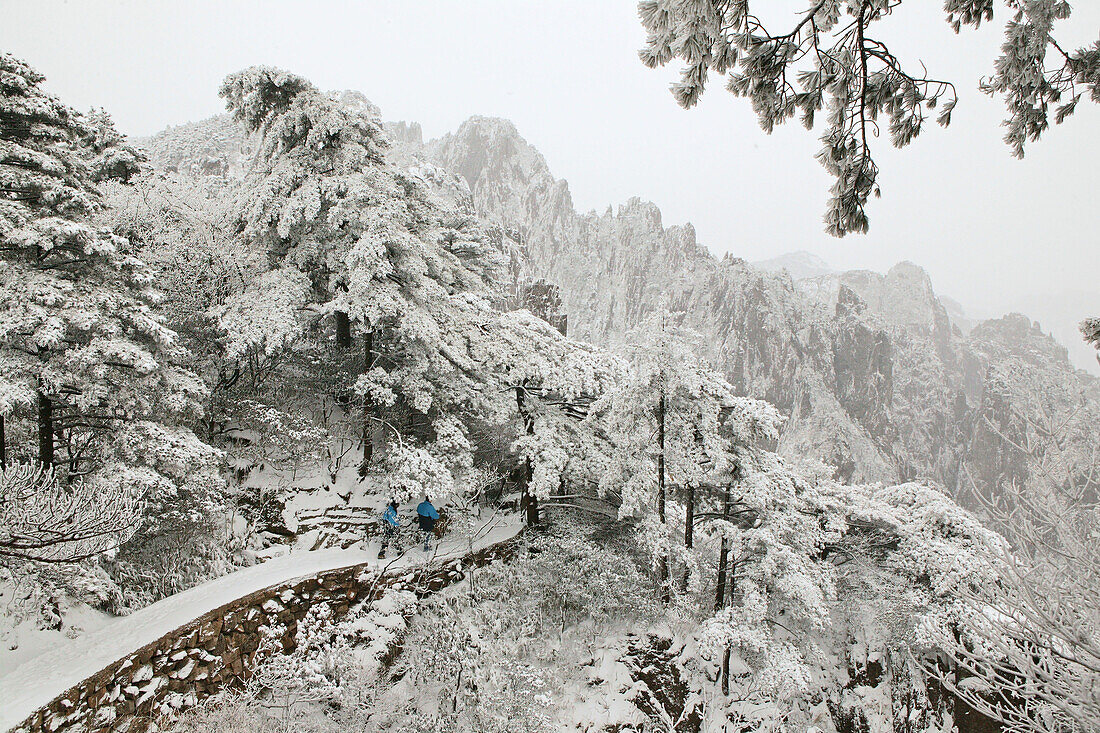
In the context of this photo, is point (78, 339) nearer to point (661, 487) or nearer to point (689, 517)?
point (661, 487)

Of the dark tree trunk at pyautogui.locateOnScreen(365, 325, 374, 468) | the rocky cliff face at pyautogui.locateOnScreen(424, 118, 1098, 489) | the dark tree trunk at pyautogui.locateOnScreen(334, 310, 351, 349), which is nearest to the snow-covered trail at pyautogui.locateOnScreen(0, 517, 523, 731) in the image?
the dark tree trunk at pyautogui.locateOnScreen(365, 325, 374, 468)

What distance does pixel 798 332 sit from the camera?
65.1 meters

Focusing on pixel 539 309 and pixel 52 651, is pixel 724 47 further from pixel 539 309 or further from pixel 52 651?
pixel 539 309

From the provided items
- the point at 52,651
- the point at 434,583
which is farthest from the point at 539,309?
the point at 52,651

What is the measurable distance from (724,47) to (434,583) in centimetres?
998

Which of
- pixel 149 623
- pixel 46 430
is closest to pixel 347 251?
pixel 46 430

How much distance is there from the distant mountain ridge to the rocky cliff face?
0.19 m

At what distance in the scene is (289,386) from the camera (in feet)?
38.9

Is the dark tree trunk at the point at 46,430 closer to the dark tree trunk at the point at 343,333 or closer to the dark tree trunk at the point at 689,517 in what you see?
the dark tree trunk at the point at 343,333

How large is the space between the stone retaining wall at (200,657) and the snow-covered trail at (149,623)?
14 cm

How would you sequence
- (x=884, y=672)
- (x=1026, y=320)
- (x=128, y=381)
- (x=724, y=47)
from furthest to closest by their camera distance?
(x=1026, y=320) → (x=884, y=672) → (x=128, y=381) → (x=724, y=47)

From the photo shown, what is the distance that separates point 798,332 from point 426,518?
219 ft

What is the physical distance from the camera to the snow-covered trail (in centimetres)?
573

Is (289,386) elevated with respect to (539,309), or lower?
lower
